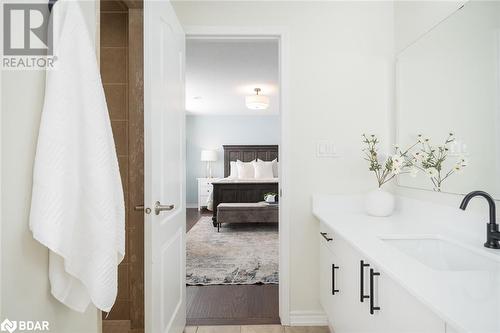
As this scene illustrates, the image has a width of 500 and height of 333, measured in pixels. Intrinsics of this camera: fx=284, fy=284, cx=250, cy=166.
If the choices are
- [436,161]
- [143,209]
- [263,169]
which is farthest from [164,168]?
[263,169]

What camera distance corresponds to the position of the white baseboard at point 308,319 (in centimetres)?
215

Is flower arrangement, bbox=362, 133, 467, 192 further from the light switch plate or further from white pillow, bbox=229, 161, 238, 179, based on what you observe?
white pillow, bbox=229, 161, 238, 179

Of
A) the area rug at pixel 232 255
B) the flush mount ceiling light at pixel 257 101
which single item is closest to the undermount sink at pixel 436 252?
the area rug at pixel 232 255

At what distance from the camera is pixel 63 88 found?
0.75 meters

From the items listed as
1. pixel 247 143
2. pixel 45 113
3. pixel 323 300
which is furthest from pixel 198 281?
pixel 247 143

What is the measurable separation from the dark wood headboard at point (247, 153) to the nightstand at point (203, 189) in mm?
523

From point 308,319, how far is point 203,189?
5.78 m

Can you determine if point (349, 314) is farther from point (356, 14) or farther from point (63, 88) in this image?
point (356, 14)

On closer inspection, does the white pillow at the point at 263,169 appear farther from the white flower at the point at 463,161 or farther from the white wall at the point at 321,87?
the white flower at the point at 463,161

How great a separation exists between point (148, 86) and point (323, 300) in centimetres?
182

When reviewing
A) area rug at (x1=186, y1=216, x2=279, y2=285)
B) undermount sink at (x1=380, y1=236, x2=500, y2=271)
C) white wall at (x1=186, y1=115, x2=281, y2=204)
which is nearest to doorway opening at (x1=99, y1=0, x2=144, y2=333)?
area rug at (x1=186, y1=216, x2=279, y2=285)

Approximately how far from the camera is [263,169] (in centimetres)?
717

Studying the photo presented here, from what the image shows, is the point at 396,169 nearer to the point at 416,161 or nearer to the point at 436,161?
the point at 416,161

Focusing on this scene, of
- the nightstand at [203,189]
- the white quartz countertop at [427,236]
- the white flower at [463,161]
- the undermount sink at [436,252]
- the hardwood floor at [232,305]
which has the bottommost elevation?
the hardwood floor at [232,305]
